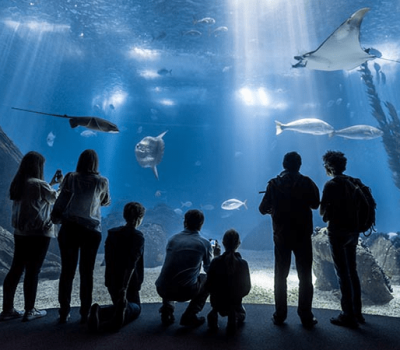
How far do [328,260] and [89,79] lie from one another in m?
23.2

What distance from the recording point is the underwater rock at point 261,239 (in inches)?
691

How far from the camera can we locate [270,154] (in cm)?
4566

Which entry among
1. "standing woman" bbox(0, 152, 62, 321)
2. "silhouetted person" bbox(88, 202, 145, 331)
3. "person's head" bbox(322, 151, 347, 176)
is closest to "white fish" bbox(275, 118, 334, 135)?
"person's head" bbox(322, 151, 347, 176)

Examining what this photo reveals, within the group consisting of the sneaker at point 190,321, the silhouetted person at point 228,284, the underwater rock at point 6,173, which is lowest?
the sneaker at point 190,321

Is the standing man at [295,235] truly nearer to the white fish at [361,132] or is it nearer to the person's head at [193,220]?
the person's head at [193,220]

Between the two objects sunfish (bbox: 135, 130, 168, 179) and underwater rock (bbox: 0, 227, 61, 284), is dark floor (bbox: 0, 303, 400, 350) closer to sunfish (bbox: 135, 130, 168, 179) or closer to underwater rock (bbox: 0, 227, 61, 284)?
underwater rock (bbox: 0, 227, 61, 284)

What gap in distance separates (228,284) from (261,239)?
16587mm

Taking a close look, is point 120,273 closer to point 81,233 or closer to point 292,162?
point 81,233

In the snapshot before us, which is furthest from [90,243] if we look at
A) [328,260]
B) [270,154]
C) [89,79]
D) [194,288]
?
[270,154]

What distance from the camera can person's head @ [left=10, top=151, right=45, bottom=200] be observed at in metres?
2.95

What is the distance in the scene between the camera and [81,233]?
270 cm

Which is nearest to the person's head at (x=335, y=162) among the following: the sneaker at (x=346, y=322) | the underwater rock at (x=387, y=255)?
the sneaker at (x=346, y=322)

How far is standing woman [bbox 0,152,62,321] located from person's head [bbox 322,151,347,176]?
3.29 metres

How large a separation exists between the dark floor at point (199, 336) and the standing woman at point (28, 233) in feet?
0.85
